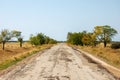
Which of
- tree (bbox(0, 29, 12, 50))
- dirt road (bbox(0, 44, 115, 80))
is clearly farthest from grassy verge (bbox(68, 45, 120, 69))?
tree (bbox(0, 29, 12, 50))

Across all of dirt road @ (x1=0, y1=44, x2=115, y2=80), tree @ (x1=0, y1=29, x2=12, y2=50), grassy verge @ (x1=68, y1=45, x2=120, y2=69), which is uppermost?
tree @ (x1=0, y1=29, x2=12, y2=50)

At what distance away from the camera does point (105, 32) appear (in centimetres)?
11050

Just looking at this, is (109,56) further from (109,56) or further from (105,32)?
(105,32)

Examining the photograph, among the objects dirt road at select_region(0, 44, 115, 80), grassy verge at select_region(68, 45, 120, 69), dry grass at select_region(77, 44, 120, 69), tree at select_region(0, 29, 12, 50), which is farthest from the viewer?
tree at select_region(0, 29, 12, 50)

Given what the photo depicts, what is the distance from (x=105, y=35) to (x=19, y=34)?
41936 millimetres

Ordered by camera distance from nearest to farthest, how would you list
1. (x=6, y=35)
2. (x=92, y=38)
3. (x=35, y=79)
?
(x=35, y=79)
(x=6, y=35)
(x=92, y=38)

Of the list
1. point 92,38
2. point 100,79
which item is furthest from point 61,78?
point 92,38

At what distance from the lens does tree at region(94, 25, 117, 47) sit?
10788 centimetres

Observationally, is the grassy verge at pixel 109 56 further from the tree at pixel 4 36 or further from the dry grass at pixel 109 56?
the tree at pixel 4 36

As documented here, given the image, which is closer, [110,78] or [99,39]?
[110,78]

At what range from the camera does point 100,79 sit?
15227 millimetres

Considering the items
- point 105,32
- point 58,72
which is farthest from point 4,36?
point 58,72

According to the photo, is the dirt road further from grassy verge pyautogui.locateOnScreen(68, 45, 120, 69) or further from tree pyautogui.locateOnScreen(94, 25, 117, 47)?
tree pyautogui.locateOnScreen(94, 25, 117, 47)

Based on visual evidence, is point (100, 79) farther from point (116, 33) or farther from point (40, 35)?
point (40, 35)
